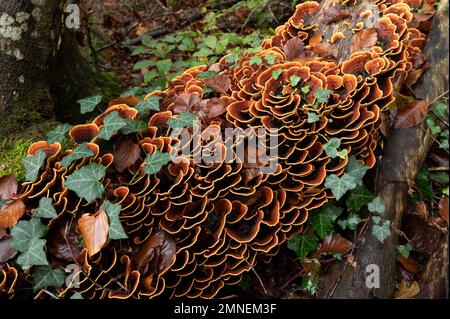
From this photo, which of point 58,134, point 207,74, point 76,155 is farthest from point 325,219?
point 58,134

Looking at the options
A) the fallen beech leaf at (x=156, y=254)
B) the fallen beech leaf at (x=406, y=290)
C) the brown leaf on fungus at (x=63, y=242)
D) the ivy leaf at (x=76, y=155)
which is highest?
the ivy leaf at (x=76, y=155)

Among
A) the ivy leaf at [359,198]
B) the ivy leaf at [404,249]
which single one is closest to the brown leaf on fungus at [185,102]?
the ivy leaf at [359,198]

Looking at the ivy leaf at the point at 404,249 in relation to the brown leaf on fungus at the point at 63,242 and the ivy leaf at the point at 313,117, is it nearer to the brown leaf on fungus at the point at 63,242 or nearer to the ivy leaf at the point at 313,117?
the ivy leaf at the point at 313,117

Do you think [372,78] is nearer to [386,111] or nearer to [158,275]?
[386,111]

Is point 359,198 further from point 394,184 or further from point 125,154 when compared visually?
point 125,154
